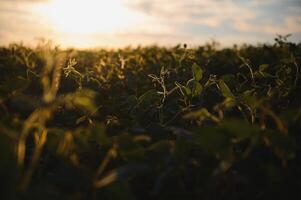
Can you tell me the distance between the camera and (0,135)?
113cm

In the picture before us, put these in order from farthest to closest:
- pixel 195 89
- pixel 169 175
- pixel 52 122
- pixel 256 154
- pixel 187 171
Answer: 1. pixel 52 122
2. pixel 195 89
3. pixel 256 154
4. pixel 187 171
5. pixel 169 175

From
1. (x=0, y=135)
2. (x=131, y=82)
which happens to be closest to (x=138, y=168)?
(x=0, y=135)

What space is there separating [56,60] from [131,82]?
2605 mm

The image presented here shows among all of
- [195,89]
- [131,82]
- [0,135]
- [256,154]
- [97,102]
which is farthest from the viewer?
[131,82]

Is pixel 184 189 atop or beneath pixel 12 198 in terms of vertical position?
beneath

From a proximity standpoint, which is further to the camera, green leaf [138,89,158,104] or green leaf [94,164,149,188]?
green leaf [138,89,158,104]

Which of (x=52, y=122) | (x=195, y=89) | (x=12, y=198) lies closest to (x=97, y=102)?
(x=52, y=122)

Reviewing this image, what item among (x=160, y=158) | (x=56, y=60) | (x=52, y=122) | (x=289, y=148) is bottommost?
(x=52, y=122)

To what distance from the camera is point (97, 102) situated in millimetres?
2900

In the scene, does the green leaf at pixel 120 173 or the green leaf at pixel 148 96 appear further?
the green leaf at pixel 148 96

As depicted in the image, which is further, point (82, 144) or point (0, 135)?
point (82, 144)

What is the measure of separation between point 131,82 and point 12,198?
2.82 m

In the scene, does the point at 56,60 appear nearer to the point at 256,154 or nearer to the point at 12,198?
the point at 12,198

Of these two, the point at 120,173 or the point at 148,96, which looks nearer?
the point at 120,173
